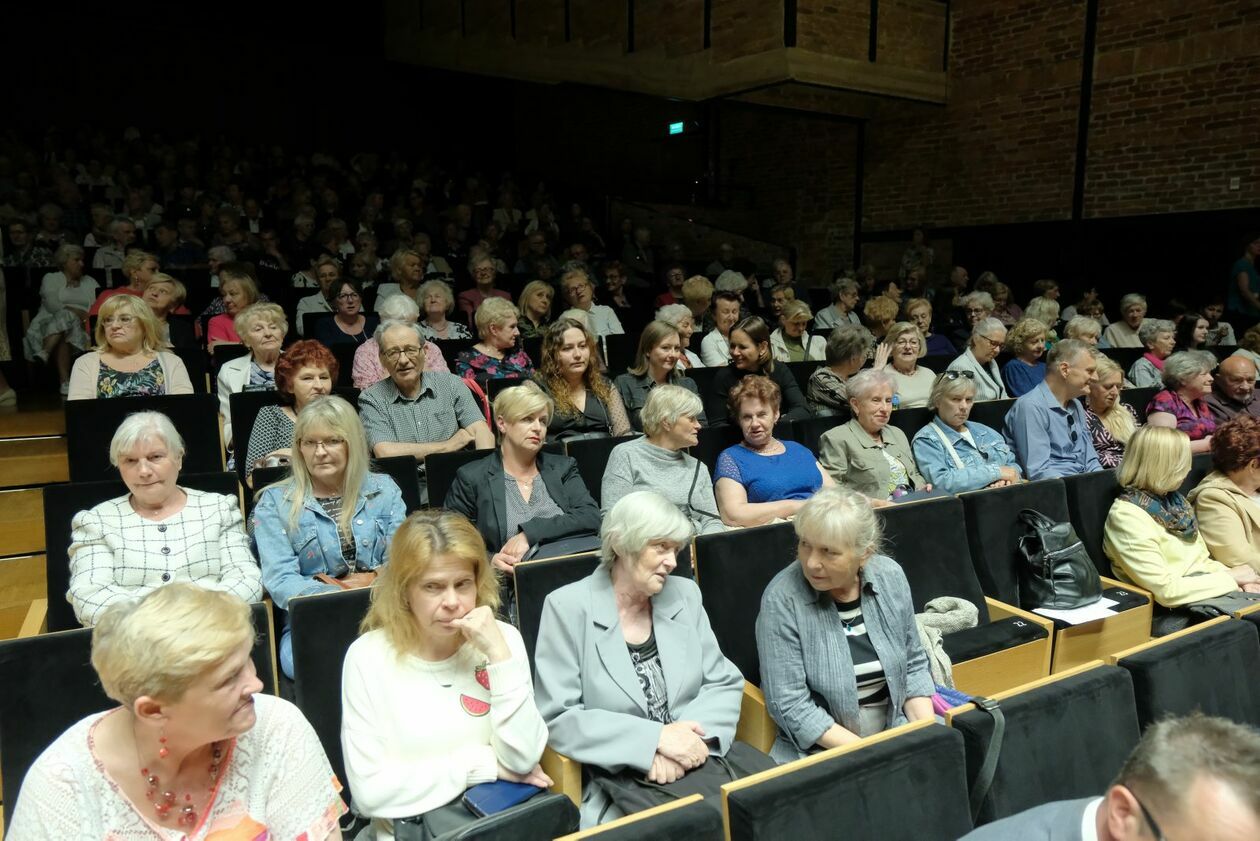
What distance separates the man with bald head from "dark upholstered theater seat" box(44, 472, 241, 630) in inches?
157

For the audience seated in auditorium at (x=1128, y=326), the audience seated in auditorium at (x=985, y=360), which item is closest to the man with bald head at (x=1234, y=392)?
the audience seated in auditorium at (x=985, y=360)

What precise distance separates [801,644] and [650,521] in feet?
1.38

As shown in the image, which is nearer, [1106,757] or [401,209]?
[1106,757]

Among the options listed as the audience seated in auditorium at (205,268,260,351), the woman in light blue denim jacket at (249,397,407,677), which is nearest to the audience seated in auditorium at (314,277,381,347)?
the audience seated in auditorium at (205,268,260,351)

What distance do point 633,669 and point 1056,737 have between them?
77 cm

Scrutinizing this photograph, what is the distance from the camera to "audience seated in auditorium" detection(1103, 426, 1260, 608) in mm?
2584

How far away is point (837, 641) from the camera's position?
183cm

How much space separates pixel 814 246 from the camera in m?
8.77

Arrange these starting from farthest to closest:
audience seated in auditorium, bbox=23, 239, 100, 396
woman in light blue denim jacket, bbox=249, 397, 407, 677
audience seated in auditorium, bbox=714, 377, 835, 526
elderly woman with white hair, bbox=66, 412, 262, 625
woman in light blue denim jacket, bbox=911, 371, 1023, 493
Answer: audience seated in auditorium, bbox=23, 239, 100, 396
woman in light blue denim jacket, bbox=911, 371, 1023, 493
audience seated in auditorium, bbox=714, 377, 835, 526
woman in light blue denim jacket, bbox=249, 397, 407, 677
elderly woman with white hair, bbox=66, 412, 262, 625

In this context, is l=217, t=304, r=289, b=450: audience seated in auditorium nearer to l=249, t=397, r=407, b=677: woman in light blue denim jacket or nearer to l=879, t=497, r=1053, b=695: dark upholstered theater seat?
l=249, t=397, r=407, b=677: woman in light blue denim jacket

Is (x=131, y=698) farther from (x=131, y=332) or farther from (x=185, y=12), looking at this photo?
(x=185, y=12)

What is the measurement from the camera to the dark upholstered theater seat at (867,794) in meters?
1.14

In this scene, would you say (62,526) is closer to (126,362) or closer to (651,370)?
(126,362)

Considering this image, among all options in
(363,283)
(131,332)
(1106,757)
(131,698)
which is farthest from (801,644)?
(363,283)
